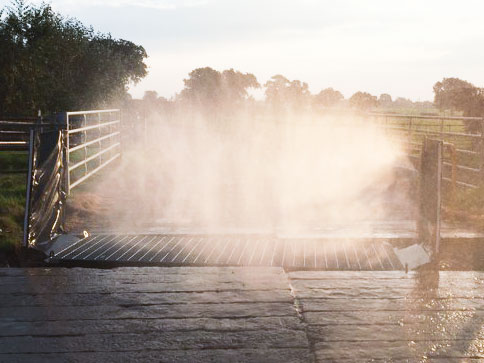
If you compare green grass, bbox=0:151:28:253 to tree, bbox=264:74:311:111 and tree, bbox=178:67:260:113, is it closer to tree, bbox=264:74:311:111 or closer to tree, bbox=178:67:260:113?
tree, bbox=264:74:311:111

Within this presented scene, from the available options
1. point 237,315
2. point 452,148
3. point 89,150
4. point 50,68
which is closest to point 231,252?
point 237,315

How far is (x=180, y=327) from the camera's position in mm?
3281

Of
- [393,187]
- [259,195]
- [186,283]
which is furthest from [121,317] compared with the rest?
[393,187]

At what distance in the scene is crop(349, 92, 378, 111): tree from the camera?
1226 inches

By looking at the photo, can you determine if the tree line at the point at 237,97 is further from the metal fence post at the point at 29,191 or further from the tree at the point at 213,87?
the metal fence post at the point at 29,191

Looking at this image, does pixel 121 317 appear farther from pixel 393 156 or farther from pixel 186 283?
pixel 393 156

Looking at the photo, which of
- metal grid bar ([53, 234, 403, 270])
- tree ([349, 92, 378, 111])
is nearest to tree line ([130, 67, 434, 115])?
tree ([349, 92, 378, 111])

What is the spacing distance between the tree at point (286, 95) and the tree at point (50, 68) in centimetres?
1029

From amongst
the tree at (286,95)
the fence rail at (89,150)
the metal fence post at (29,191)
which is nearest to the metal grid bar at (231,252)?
the metal fence post at (29,191)

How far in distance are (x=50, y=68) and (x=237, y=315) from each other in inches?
1140

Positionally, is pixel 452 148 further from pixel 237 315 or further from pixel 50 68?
pixel 50 68

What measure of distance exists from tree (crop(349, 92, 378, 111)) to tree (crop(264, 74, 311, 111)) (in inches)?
179

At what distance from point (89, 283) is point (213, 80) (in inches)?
2114

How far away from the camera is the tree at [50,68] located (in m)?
25.6
